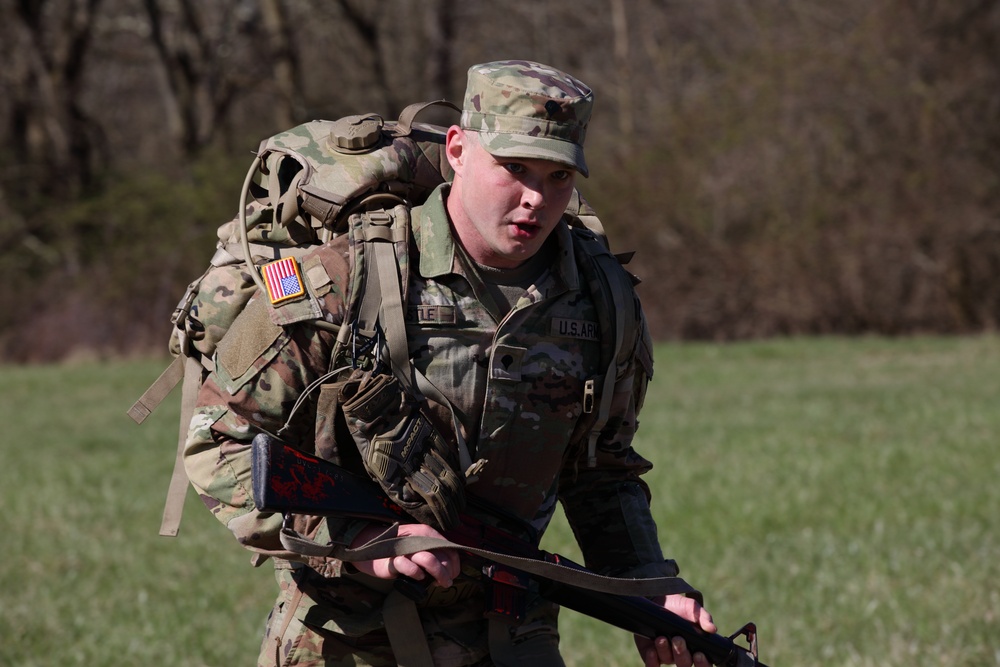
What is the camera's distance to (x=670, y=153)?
22484 mm

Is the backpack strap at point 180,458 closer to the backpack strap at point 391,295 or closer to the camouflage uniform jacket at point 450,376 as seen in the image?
the camouflage uniform jacket at point 450,376

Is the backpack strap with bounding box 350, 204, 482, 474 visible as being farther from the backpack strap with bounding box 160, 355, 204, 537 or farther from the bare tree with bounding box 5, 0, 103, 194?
the bare tree with bounding box 5, 0, 103, 194

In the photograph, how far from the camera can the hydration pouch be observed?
2.59 m

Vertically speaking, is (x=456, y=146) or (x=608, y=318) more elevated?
(x=456, y=146)

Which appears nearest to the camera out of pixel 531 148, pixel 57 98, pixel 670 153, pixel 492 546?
pixel 531 148

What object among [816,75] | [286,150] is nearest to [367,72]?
[816,75]

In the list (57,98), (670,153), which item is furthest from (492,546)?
(57,98)

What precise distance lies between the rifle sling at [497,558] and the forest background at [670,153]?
59.3 ft

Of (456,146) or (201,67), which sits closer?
(456,146)

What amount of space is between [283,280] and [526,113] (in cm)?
58

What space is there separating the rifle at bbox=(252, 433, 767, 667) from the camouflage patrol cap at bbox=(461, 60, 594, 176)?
2.38 ft

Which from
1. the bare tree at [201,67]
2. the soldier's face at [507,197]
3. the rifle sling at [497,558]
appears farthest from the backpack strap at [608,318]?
the bare tree at [201,67]

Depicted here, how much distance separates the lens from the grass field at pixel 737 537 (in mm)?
5711

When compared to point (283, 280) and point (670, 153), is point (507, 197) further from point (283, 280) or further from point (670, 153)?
point (670, 153)
